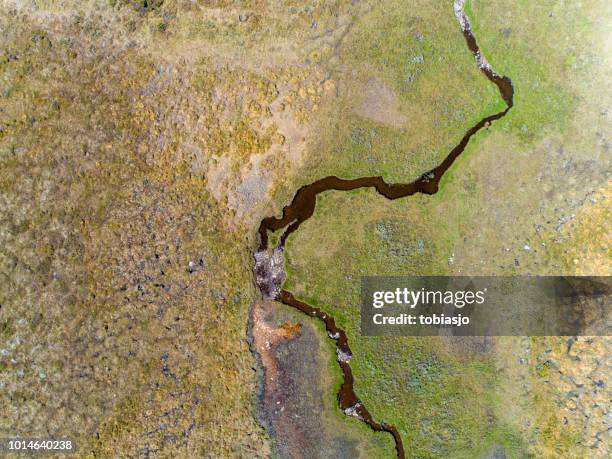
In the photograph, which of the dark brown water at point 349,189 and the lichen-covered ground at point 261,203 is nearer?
the lichen-covered ground at point 261,203

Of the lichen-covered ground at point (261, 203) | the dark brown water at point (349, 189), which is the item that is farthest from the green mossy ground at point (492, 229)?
the dark brown water at point (349, 189)

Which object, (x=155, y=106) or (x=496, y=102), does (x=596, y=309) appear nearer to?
(x=496, y=102)

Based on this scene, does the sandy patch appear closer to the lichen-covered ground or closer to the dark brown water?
the lichen-covered ground

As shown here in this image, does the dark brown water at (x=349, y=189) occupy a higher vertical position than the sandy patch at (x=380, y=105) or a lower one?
lower

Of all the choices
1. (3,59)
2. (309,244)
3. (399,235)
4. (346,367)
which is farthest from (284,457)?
(3,59)

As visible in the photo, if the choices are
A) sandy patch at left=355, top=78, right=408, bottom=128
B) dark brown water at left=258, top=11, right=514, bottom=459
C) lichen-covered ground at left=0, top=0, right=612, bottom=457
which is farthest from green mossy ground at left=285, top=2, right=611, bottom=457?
sandy patch at left=355, top=78, right=408, bottom=128

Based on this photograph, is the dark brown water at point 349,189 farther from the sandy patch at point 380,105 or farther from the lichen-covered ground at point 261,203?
the sandy patch at point 380,105
